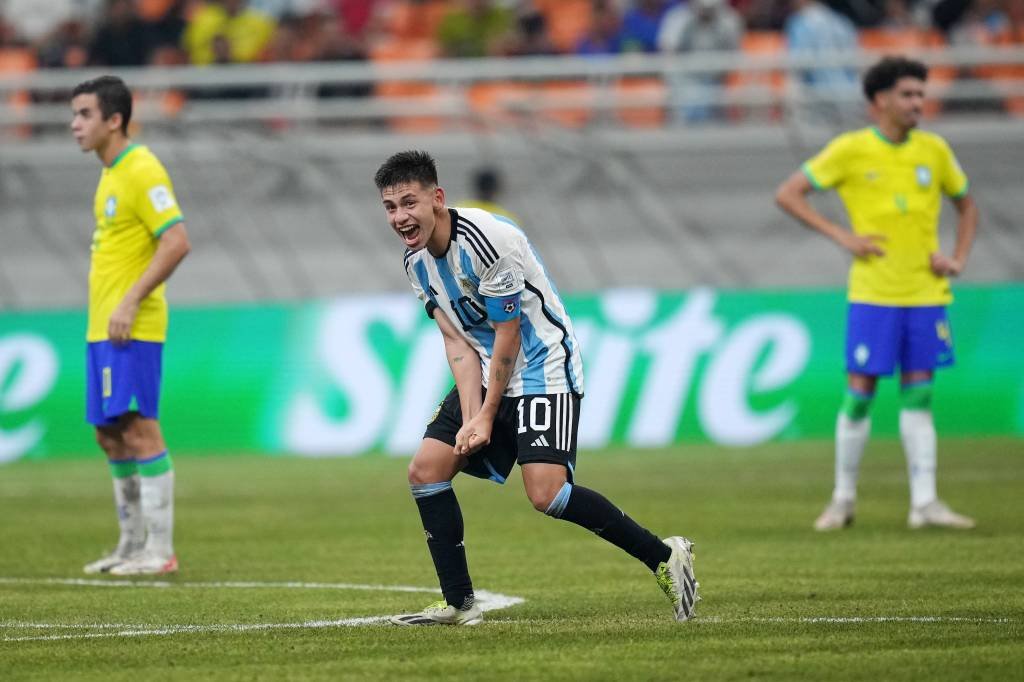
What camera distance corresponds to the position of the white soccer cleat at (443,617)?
23.7 feet

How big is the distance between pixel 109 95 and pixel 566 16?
1430cm

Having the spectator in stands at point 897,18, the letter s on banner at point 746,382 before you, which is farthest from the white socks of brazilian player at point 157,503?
the spectator in stands at point 897,18

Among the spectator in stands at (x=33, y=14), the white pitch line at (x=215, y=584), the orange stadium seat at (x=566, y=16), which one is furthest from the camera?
the spectator in stands at (x=33, y=14)

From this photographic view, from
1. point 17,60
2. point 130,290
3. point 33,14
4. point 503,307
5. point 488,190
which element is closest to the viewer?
point 503,307

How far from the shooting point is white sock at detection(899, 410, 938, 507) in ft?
36.1

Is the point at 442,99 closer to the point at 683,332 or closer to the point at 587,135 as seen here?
the point at 587,135

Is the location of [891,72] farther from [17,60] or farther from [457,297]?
[17,60]

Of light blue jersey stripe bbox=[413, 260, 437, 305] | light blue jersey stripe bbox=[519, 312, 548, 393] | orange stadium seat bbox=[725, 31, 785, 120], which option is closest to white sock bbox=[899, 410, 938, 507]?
light blue jersey stripe bbox=[519, 312, 548, 393]

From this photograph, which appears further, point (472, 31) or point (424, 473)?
point (472, 31)

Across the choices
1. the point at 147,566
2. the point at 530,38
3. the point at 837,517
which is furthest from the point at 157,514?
the point at 530,38

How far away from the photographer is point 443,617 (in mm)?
7219

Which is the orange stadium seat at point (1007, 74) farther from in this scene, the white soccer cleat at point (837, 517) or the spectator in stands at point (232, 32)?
the white soccer cleat at point (837, 517)

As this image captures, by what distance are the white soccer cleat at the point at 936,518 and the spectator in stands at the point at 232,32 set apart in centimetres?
1289

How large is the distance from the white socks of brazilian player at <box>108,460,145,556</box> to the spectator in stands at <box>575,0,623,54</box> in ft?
39.4
